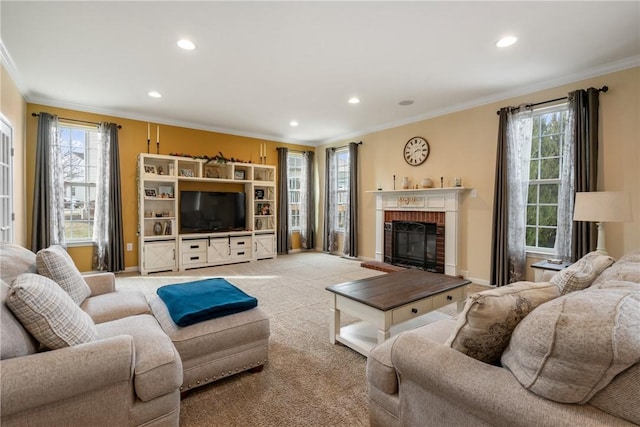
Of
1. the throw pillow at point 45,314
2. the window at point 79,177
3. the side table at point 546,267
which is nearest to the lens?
the throw pillow at point 45,314

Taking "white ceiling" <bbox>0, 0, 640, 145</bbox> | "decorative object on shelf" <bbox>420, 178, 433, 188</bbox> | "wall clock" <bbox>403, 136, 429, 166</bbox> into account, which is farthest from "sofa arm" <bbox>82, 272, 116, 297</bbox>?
"wall clock" <bbox>403, 136, 429, 166</bbox>

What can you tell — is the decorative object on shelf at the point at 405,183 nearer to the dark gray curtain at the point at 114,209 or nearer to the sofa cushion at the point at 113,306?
the sofa cushion at the point at 113,306

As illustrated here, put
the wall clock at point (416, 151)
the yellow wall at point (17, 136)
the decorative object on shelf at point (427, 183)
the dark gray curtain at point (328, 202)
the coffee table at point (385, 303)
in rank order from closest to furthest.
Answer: the coffee table at point (385, 303) < the yellow wall at point (17, 136) < the decorative object on shelf at point (427, 183) < the wall clock at point (416, 151) < the dark gray curtain at point (328, 202)

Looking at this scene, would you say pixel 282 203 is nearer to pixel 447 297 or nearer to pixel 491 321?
pixel 447 297

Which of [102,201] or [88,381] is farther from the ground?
[102,201]

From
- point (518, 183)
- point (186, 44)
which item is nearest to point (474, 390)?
point (186, 44)

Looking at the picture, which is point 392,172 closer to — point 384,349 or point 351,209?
point 351,209

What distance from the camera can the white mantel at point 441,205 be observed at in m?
4.75

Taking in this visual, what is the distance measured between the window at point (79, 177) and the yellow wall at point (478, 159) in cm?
449

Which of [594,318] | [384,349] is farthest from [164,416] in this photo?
[594,318]

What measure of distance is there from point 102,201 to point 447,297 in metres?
5.20

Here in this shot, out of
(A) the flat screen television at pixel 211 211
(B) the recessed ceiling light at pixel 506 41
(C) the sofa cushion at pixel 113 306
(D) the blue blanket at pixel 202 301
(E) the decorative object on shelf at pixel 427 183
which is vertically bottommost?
(C) the sofa cushion at pixel 113 306

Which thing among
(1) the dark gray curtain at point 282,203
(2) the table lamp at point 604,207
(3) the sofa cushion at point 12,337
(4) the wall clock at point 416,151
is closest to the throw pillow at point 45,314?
(3) the sofa cushion at point 12,337

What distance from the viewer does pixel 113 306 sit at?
2.21 meters
